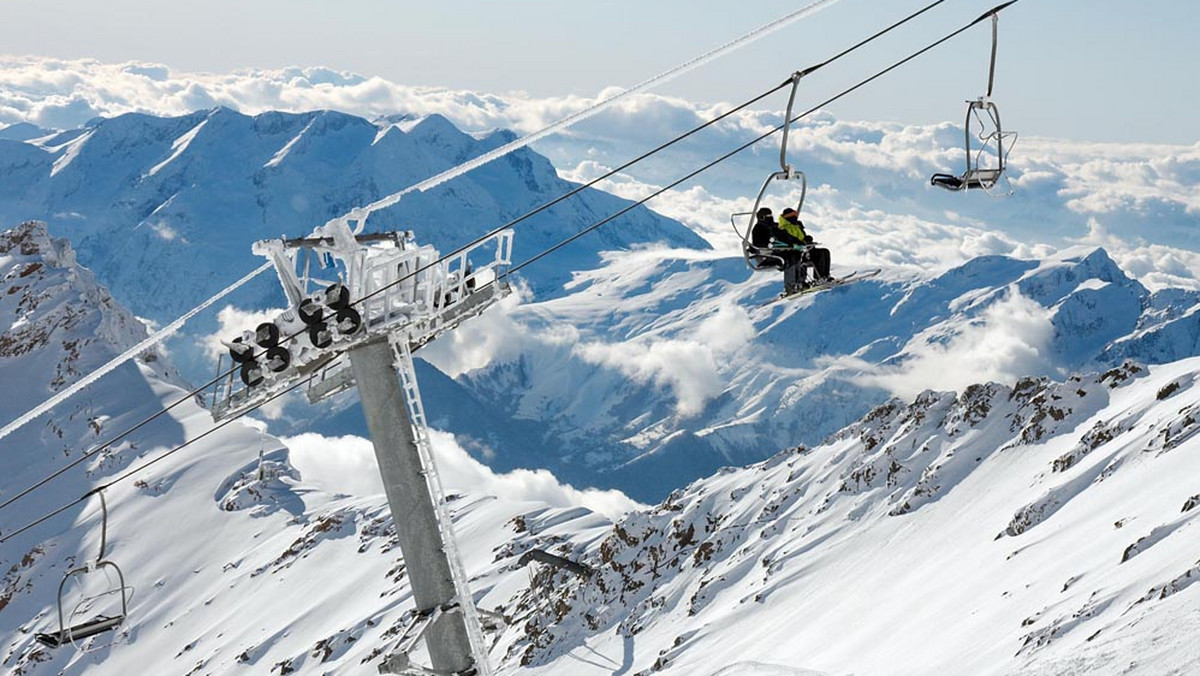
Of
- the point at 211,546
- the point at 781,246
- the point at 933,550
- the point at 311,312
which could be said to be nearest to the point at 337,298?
the point at 311,312

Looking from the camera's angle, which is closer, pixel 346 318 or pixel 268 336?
pixel 346 318

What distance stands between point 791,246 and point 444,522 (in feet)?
30.0

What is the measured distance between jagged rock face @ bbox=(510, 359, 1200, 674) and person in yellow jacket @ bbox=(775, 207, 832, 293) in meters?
10.6

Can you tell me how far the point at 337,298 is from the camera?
747 inches

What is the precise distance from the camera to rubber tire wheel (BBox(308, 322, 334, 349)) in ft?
62.5

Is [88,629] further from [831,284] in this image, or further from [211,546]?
[211,546]

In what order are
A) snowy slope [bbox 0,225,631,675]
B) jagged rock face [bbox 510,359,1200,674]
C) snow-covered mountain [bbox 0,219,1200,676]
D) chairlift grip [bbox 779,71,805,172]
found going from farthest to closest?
snowy slope [bbox 0,225,631,675] < snow-covered mountain [bbox 0,219,1200,676] < jagged rock face [bbox 510,359,1200,674] < chairlift grip [bbox 779,71,805,172]

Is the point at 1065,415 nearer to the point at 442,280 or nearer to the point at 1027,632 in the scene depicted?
the point at 1027,632

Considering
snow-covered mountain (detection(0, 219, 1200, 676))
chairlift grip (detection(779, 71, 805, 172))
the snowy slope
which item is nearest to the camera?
chairlift grip (detection(779, 71, 805, 172))

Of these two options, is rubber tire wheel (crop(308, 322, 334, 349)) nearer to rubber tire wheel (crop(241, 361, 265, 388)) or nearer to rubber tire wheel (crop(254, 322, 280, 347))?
rubber tire wheel (crop(254, 322, 280, 347))

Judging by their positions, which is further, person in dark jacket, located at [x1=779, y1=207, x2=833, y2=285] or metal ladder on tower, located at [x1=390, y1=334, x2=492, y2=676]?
person in dark jacket, located at [x1=779, y1=207, x2=833, y2=285]

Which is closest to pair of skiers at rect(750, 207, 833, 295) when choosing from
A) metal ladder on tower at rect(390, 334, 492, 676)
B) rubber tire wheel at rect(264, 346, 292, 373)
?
metal ladder on tower at rect(390, 334, 492, 676)

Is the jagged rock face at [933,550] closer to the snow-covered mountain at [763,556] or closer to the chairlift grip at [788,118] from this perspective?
A: the snow-covered mountain at [763,556]

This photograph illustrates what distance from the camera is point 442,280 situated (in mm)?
20422
